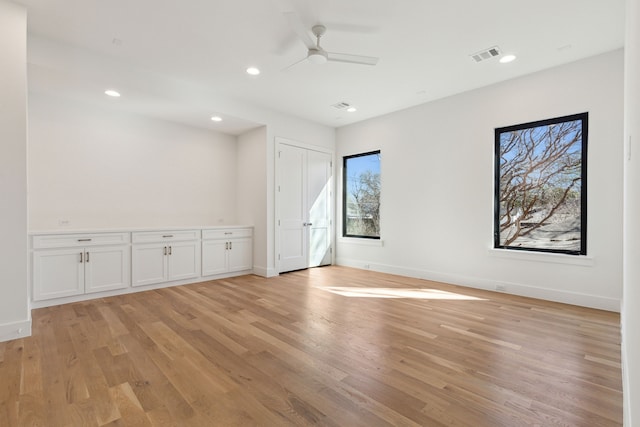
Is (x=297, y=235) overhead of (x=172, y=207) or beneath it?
beneath

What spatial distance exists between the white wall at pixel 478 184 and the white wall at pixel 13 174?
4824 mm

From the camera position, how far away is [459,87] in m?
4.46

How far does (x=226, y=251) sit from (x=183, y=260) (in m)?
0.73

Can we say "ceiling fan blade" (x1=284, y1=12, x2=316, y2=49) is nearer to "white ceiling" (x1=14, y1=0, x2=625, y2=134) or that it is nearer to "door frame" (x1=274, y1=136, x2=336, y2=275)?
"white ceiling" (x1=14, y1=0, x2=625, y2=134)

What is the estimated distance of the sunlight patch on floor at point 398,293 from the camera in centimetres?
401

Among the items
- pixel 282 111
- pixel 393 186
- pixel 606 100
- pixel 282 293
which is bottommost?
pixel 282 293

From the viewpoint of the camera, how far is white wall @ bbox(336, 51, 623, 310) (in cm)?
348

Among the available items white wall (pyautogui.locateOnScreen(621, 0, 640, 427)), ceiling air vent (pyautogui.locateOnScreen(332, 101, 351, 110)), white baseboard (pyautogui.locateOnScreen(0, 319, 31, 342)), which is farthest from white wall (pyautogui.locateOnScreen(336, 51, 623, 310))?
white baseboard (pyautogui.locateOnScreen(0, 319, 31, 342))

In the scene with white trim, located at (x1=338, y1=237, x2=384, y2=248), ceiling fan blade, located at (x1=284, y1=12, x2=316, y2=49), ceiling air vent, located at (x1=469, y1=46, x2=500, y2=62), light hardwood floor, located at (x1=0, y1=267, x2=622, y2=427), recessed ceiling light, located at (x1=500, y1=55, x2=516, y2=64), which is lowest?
light hardwood floor, located at (x1=0, y1=267, x2=622, y2=427)

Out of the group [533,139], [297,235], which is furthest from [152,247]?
[533,139]

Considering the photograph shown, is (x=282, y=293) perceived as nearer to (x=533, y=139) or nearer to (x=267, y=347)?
(x=267, y=347)

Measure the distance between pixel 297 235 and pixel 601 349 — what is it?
439cm

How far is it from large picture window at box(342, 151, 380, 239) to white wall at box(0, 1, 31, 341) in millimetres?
4889

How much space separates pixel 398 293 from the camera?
4.21 metres
